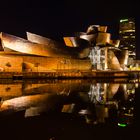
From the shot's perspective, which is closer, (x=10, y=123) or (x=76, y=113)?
(x=10, y=123)

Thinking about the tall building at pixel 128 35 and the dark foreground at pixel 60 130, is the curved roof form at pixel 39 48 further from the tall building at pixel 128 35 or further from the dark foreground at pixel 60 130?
the tall building at pixel 128 35

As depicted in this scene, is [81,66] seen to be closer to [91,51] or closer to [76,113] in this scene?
[91,51]

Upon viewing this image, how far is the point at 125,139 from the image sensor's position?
630 centimetres

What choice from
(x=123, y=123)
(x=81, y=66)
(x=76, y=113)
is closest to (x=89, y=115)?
(x=76, y=113)

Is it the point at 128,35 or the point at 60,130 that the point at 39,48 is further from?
the point at 128,35

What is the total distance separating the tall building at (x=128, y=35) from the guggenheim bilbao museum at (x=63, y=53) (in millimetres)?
71224

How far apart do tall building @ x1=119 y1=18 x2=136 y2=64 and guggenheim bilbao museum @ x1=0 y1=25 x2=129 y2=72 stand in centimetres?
7122

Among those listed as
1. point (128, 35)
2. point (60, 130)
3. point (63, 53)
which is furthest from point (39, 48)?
point (128, 35)

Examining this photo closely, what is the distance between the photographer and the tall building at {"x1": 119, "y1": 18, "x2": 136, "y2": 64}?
128 metres

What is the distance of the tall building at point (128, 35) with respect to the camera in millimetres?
127500

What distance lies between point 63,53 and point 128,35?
93.5m

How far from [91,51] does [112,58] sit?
5227mm

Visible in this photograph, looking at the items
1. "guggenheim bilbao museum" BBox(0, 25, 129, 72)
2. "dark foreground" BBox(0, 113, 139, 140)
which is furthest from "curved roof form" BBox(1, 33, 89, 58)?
"dark foreground" BBox(0, 113, 139, 140)

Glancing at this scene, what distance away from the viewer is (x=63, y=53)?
43.6 metres
